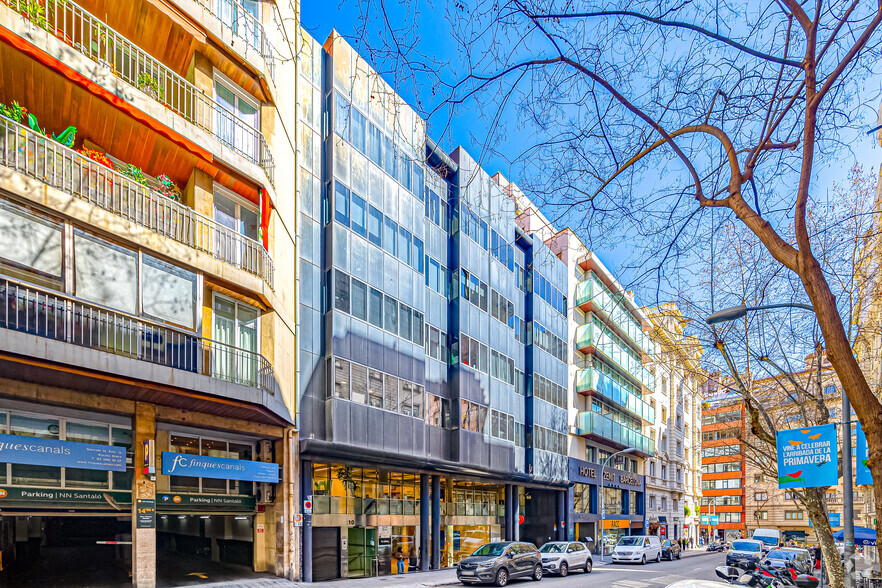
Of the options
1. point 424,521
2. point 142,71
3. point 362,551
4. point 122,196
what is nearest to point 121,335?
point 122,196

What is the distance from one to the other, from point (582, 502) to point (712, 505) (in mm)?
53743

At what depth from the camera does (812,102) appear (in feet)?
20.1

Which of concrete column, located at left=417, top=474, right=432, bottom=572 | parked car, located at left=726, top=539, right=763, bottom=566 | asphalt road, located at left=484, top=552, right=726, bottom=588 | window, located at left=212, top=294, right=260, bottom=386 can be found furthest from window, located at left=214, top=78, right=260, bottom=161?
parked car, located at left=726, top=539, right=763, bottom=566

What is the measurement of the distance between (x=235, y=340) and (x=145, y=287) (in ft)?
11.7

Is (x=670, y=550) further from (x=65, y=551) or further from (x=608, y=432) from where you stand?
(x=65, y=551)

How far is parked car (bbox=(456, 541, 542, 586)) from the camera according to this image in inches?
868

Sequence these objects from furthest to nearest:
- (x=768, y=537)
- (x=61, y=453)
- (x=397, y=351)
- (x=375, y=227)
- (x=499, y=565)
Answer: (x=768, y=537)
(x=397, y=351)
(x=375, y=227)
(x=499, y=565)
(x=61, y=453)

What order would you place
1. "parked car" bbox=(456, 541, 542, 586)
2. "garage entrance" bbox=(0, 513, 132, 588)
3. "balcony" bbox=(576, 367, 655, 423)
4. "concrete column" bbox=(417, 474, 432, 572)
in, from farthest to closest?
"balcony" bbox=(576, 367, 655, 423)
"concrete column" bbox=(417, 474, 432, 572)
"parked car" bbox=(456, 541, 542, 586)
"garage entrance" bbox=(0, 513, 132, 588)

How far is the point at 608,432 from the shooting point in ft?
151

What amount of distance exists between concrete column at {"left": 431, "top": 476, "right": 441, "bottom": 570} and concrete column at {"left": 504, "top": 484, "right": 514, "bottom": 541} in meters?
7.33

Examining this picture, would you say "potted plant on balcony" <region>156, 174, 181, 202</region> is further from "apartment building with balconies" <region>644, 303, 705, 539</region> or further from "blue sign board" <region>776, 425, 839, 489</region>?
"apartment building with balconies" <region>644, 303, 705, 539</region>

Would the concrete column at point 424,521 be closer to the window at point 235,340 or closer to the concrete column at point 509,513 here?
the concrete column at point 509,513

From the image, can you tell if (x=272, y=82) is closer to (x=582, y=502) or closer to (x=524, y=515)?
(x=524, y=515)

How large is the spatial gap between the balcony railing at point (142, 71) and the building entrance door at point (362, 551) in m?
13.3
